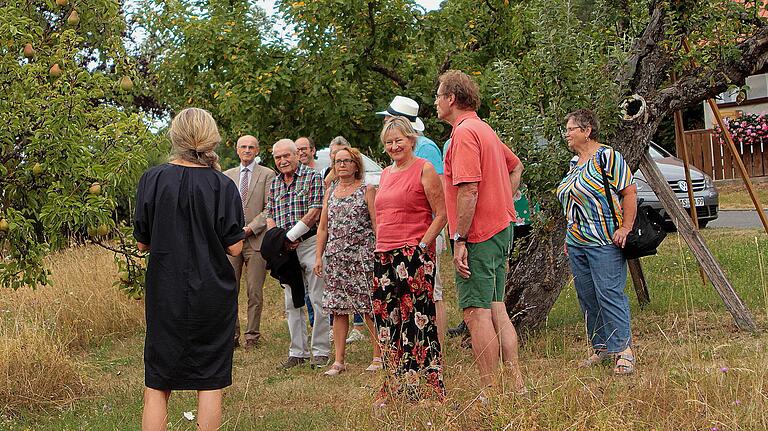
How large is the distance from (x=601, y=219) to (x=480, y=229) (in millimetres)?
1224

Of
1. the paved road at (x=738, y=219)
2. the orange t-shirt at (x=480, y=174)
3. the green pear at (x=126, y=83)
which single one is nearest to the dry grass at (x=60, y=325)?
the green pear at (x=126, y=83)

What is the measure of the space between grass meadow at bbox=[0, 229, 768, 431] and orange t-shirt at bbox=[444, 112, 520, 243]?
0.91 metres

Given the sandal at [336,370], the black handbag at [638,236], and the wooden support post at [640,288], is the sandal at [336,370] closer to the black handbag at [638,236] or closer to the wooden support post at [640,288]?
the black handbag at [638,236]

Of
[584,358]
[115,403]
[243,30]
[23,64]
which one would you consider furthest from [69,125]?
[243,30]

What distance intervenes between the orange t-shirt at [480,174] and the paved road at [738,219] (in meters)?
10.4

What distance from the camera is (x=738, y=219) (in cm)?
1703

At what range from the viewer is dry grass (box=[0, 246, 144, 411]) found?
6598mm

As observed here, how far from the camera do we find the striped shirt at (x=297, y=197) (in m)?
8.09

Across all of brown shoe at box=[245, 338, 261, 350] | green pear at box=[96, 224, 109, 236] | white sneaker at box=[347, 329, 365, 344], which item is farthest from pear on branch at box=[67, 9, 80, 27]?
white sneaker at box=[347, 329, 365, 344]

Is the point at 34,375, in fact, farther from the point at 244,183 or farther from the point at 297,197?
the point at 244,183

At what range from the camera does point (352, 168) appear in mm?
7336

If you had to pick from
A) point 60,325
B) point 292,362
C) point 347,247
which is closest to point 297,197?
point 347,247

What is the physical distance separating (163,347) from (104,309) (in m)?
5.56

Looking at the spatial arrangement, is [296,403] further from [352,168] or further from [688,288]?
[688,288]
